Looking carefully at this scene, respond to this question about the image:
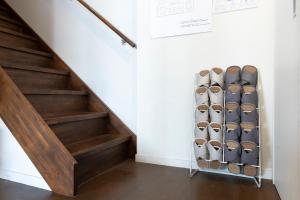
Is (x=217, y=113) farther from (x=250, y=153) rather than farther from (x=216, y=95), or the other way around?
(x=250, y=153)

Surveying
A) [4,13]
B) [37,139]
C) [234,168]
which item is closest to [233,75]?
[234,168]

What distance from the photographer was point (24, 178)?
5.61ft

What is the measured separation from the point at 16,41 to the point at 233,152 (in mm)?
2557

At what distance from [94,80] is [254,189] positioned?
6.14 ft

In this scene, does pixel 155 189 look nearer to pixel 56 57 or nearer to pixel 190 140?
pixel 190 140

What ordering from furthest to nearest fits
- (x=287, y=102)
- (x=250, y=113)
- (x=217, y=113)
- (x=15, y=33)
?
(x=15, y=33), (x=217, y=113), (x=250, y=113), (x=287, y=102)

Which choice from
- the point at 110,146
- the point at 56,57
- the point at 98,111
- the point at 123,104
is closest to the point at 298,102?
the point at 110,146

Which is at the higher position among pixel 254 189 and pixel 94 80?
pixel 94 80

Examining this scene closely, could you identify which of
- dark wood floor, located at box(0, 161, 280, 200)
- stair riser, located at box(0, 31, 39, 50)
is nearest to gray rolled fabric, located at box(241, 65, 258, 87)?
dark wood floor, located at box(0, 161, 280, 200)

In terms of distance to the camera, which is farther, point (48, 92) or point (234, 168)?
point (48, 92)

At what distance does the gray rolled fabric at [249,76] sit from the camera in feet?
5.87

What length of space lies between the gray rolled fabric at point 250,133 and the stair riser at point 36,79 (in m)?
1.81

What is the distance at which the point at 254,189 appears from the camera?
5.46ft

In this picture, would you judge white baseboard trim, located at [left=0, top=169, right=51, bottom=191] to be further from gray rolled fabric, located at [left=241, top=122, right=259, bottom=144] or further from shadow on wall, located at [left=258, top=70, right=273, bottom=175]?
shadow on wall, located at [left=258, top=70, right=273, bottom=175]
